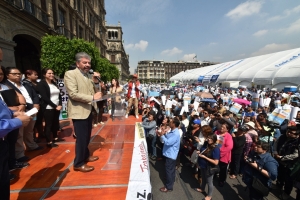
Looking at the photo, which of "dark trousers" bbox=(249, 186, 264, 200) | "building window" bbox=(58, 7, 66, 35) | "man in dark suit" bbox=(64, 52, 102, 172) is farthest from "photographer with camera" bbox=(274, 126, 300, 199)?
"building window" bbox=(58, 7, 66, 35)

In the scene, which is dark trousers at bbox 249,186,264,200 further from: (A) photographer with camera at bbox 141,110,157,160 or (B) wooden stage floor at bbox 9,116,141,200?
(A) photographer with camera at bbox 141,110,157,160

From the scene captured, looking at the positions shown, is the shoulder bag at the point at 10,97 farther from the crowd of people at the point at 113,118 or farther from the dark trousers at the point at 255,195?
the dark trousers at the point at 255,195

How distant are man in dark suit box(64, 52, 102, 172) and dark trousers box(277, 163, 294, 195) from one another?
4.01 metres

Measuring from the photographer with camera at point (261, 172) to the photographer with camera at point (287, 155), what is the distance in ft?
2.49

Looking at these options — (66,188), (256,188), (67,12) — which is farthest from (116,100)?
(67,12)

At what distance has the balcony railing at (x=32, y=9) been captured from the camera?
8859 millimetres

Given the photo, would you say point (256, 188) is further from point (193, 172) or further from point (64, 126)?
point (64, 126)

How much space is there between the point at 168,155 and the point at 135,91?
363 centimetres

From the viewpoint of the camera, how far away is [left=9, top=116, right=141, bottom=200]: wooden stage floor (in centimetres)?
201

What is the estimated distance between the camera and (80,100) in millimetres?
2264

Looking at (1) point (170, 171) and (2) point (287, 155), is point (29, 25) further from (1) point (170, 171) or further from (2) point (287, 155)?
(2) point (287, 155)

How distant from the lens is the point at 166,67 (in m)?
131

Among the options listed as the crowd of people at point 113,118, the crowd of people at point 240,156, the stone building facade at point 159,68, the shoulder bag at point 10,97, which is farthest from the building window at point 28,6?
the stone building facade at point 159,68

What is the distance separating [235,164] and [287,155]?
1196 millimetres
